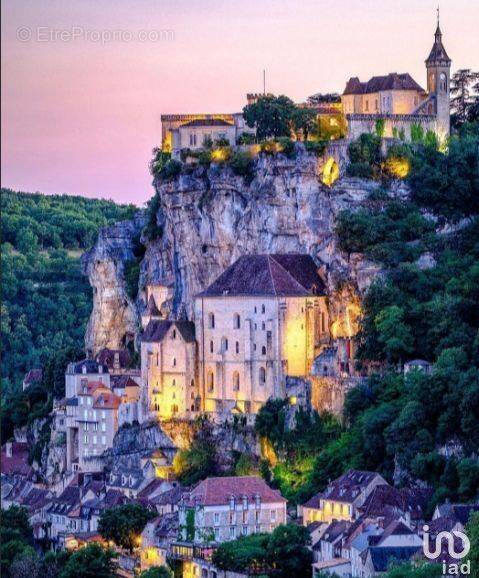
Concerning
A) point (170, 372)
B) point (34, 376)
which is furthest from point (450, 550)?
point (34, 376)

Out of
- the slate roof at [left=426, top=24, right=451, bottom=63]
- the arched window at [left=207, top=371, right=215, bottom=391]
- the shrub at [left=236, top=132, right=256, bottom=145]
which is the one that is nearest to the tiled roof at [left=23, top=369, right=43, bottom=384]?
the shrub at [left=236, top=132, right=256, bottom=145]

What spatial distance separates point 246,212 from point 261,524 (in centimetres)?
1767

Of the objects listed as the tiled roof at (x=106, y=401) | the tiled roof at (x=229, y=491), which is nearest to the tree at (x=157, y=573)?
the tiled roof at (x=229, y=491)

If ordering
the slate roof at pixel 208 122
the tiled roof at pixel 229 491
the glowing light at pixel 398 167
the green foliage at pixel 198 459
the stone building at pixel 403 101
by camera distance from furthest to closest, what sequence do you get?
the slate roof at pixel 208 122, the stone building at pixel 403 101, the glowing light at pixel 398 167, the green foliage at pixel 198 459, the tiled roof at pixel 229 491

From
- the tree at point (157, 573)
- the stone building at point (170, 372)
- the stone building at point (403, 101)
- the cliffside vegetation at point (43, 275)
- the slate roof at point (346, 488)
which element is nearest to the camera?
the tree at point (157, 573)

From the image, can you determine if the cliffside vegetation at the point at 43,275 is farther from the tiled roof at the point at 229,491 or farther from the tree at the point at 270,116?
the tiled roof at the point at 229,491

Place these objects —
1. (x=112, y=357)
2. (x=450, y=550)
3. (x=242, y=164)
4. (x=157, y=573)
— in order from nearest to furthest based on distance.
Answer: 1. (x=450, y=550)
2. (x=157, y=573)
3. (x=242, y=164)
4. (x=112, y=357)

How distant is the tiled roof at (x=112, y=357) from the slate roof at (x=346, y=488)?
65.6 feet

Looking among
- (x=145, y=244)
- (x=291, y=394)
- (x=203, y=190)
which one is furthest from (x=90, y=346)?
(x=291, y=394)

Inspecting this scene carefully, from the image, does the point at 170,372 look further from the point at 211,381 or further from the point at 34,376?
the point at 34,376

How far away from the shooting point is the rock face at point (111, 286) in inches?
3912

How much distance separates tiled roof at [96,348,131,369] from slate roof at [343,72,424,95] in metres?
13.4

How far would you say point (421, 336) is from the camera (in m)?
82.2

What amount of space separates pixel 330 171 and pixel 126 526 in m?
18.1
